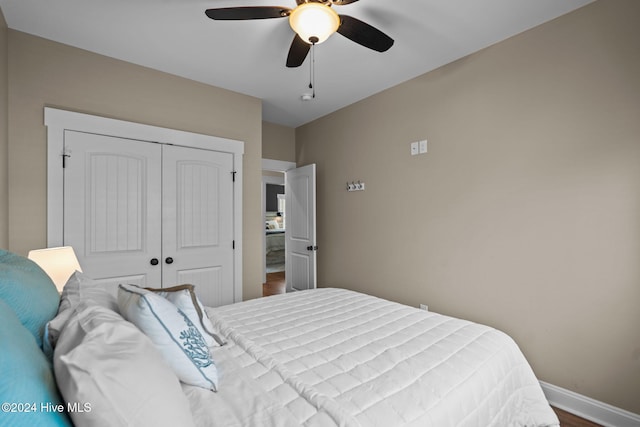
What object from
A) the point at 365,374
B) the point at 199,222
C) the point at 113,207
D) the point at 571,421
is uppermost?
the point at 113,207

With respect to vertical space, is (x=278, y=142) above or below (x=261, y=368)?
above

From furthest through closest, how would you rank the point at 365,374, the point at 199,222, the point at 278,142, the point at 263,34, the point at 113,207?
the point at 278,142, the point at 199,222, the point at 113,207, the point at 263,34, the point at 365,374

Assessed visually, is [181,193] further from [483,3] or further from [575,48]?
[575,48]

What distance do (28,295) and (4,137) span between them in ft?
6.46

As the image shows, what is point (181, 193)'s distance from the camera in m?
2.98

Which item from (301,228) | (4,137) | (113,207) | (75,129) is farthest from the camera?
(301,228)

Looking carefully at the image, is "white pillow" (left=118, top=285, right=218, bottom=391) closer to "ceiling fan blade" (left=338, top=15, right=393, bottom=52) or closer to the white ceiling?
"ceiling fan blade" (left=338, top=15, right=393, bottom=52)

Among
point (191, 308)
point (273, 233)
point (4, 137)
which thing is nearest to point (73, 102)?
point (4, 137)

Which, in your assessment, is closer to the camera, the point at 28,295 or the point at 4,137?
the point at 28,295

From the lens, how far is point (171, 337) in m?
1.07

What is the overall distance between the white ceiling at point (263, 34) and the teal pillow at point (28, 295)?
1871 millimetres

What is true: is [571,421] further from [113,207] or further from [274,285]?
[274,285]

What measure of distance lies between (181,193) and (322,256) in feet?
6.71

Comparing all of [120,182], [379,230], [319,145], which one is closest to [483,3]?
[379,230]
